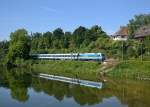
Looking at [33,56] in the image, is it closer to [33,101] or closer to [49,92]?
[49,92]

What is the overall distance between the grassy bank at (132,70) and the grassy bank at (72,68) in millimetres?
3117

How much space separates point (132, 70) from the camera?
42344mm

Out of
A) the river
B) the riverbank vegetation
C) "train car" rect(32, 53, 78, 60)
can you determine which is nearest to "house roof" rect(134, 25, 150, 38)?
the riverbank vegetation

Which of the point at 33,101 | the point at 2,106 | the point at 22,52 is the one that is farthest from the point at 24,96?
the point at 22,52

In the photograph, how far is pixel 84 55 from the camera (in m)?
58.7

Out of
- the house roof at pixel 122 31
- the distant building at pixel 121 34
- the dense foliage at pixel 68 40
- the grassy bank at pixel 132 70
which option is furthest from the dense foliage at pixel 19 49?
the grassy bank at pixel 132 70

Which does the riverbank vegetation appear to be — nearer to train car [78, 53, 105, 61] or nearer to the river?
train car [78, 53, 105, 61]

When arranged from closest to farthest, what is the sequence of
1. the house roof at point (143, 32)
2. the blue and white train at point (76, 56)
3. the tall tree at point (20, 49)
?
1. the blue and white train at point (76, 56)
2. the house roof at point (143, 32)
3. the tall tree at point (20, 49)

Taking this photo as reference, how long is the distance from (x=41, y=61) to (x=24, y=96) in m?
45.2

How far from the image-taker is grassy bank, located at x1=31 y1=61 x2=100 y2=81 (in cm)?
4944

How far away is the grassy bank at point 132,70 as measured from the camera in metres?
40.0

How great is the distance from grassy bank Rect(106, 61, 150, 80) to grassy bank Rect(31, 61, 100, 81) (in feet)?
10.2

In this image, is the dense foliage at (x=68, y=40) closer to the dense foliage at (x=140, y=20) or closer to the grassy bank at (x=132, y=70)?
the dense foliage at (x=140, y=20)

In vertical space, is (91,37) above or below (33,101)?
above
